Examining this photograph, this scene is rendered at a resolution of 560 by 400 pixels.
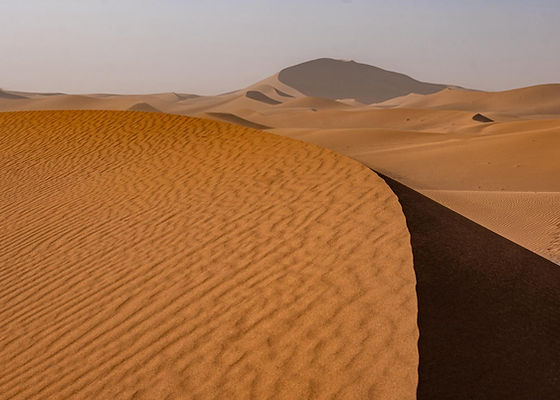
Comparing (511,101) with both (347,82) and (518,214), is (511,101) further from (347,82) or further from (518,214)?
(347,82)

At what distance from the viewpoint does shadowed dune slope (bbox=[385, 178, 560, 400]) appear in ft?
13.6

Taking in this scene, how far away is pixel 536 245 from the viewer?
9.14 meters

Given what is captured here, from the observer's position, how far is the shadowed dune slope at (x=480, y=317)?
13.6 ft

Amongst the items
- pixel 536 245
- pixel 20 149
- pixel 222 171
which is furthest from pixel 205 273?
pixel 20 149

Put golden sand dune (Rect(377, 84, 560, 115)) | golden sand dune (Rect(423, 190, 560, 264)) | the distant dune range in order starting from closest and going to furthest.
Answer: golden sand dune (Rect(423, 190, 560, 264)) → the distant dune range → golden sand dune (Rect(377, 84, 560, 115))

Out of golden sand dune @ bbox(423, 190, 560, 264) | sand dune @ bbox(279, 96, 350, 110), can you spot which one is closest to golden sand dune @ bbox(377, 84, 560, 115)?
sand dune @ bbox(279, 96, 350, 110)

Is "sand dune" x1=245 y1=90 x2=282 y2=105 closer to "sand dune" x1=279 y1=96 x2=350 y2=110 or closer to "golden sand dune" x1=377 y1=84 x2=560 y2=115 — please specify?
"sand dune" x1=279 y1=96 x2=350 y2=110

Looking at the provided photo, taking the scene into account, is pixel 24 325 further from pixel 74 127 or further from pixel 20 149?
pixel 74 127

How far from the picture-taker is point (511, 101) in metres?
76.6

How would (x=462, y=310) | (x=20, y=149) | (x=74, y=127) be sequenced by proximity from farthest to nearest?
(x=74, y=127) → (x=20, y=149) → (x=462, y=310)

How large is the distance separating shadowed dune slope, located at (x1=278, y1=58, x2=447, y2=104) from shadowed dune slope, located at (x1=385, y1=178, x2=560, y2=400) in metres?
163

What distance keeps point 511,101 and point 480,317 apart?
261 ft

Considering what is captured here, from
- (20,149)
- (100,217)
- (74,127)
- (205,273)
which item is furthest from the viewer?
(74,127)

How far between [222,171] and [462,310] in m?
5.08
